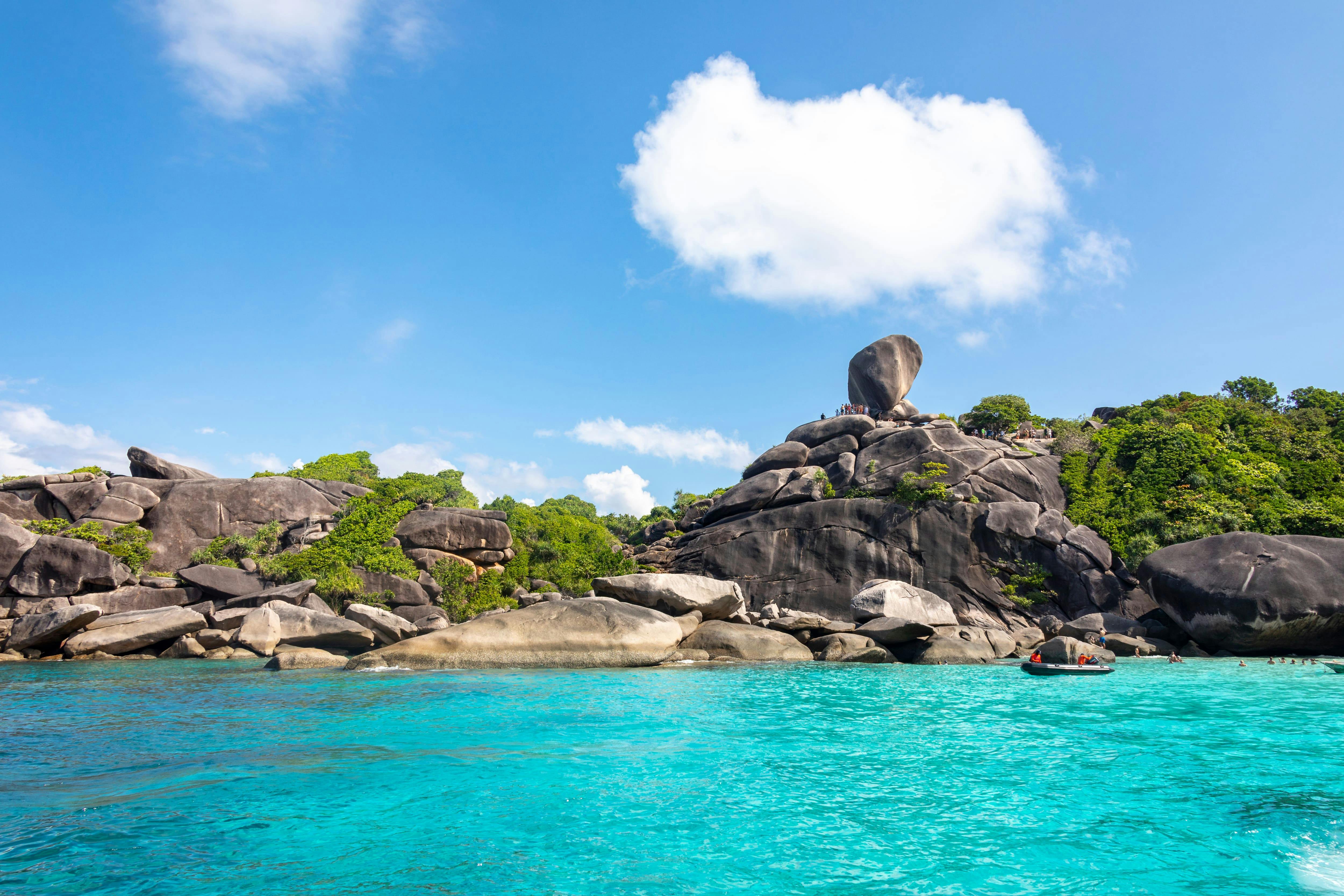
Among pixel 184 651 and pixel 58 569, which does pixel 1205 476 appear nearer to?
pixel 184 651

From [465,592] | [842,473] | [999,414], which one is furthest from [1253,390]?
[465,592]

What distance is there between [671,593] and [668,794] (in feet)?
50.8

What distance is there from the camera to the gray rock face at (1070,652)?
830 inches

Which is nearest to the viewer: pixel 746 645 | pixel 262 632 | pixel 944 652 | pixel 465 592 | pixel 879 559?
pixel 746 645

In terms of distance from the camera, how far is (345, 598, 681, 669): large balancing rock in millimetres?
20078

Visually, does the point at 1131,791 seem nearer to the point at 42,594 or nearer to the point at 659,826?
the point at 659,826

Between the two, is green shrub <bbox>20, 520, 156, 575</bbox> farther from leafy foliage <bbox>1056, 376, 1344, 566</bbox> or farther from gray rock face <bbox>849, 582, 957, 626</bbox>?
leafy foliage <bbox>1056, 376, 1344, 566</bbox>

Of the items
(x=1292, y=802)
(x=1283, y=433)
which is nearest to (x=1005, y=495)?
(x=1283, y=433)

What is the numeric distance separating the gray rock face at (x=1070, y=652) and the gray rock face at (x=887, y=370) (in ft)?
80.3

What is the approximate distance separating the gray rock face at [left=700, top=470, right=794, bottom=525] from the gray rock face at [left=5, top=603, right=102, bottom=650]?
25701 mm

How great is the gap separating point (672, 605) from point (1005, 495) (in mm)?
18416

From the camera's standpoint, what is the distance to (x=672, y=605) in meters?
23.7

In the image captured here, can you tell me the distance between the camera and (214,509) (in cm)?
3234

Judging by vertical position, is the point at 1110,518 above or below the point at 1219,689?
above
